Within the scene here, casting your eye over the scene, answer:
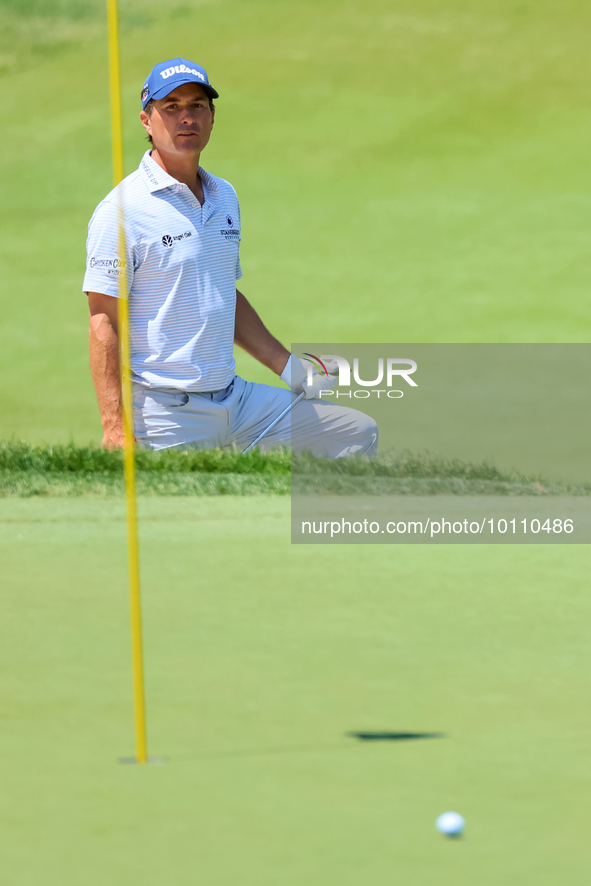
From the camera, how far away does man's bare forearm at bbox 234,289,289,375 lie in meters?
5.82

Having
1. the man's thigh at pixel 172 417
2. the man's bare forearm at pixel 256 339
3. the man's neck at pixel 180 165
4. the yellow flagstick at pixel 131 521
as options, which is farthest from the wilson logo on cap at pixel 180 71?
the yellow flagstick at pixel 131 521

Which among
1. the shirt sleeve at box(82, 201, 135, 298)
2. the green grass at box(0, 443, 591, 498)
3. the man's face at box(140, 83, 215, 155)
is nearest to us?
the green grass at box(0, 443, 591, 498)

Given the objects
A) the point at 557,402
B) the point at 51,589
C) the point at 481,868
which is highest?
the point at 557,402

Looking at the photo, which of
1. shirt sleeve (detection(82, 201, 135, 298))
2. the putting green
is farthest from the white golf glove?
the putting green

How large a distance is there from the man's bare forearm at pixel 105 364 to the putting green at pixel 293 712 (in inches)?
54.6

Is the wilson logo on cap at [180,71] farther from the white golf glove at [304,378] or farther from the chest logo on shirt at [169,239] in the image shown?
the white golf glove at [304,378]

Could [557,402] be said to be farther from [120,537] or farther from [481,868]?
[481,868]

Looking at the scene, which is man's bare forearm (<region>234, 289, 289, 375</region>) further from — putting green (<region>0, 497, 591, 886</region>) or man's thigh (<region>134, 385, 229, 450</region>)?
putting green (<region>0, 497, 591, 886</region>)

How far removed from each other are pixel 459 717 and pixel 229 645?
0.63 m

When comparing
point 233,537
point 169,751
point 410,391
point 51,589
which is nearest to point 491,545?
point 233,537

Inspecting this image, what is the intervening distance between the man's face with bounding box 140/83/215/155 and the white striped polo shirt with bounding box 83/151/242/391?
119 millimetres

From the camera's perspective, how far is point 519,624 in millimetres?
3008

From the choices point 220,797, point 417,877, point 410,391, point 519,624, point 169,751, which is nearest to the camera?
point 417,877

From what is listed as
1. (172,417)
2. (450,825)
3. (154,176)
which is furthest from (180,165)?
(450,825)
